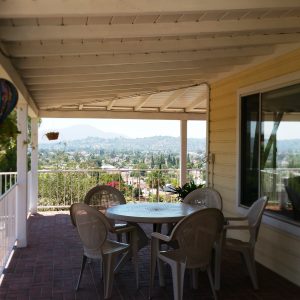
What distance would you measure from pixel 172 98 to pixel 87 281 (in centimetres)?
478

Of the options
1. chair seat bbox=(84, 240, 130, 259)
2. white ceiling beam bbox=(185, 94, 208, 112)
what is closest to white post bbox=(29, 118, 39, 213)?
white ceiling beam bbox=(185, 94, 208, 112)

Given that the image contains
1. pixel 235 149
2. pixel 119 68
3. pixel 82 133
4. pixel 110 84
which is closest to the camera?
pixel 119 68

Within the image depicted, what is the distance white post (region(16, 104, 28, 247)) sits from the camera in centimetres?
564

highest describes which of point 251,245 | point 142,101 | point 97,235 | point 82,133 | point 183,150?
point 142,101

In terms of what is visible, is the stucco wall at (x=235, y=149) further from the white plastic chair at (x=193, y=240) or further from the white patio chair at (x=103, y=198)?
the white patio chair at (x=103, y=198)

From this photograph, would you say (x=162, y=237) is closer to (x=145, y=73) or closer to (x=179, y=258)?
(x=179, y=258)

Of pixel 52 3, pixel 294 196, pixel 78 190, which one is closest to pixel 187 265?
pixel 294 196

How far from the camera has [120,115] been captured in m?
9.32

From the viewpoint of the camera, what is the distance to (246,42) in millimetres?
3830

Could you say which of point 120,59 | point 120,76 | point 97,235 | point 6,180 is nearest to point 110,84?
point 120,76

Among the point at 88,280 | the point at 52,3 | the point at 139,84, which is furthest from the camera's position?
the point at 139,84

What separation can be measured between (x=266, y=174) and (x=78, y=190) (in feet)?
17.2

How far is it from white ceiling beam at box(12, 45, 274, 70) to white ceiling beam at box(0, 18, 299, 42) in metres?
0.92

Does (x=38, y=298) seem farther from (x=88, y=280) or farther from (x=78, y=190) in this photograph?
(x=78, y=190)
